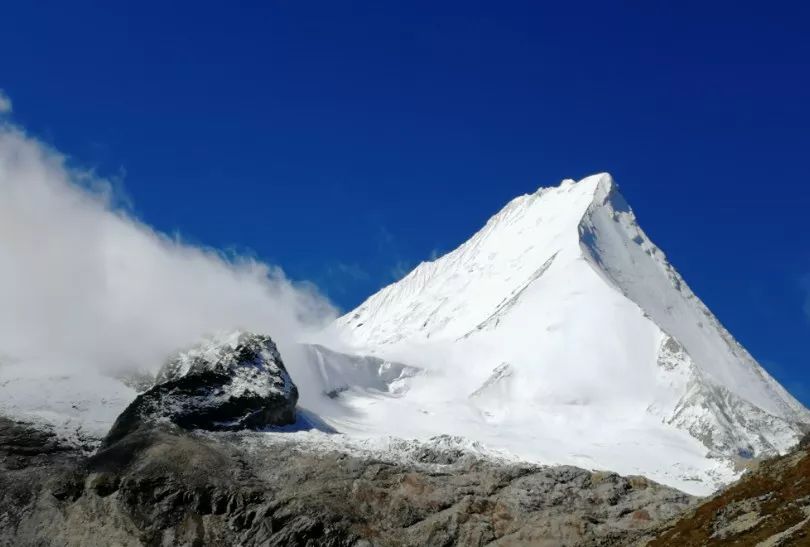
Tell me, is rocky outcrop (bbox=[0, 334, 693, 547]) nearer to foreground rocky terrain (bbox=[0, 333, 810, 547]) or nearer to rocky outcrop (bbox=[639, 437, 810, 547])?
foreground rocky terrain (bbox=[0, 333, 810, 547])

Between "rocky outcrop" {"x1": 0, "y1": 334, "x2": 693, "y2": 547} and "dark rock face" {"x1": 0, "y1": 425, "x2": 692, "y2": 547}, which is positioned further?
"rocky outcrop" {"x1": 0, "y1": 334, "x2": 693, "y2": 547}

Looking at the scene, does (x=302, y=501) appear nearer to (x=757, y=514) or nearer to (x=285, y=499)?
(x=285, y=499)

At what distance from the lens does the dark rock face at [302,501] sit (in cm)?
16688

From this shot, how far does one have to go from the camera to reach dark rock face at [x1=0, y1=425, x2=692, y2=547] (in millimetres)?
166875

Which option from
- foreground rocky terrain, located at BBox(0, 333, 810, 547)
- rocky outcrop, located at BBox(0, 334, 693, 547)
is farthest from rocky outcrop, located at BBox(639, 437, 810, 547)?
rocky outcrop, located at BBox(0, 334, 693, 547)

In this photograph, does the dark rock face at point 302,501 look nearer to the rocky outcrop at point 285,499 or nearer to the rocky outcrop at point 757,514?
the rocky outcrop at point 285,499

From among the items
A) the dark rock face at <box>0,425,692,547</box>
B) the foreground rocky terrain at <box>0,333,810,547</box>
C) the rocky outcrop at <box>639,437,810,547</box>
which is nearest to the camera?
the rocky outcrop at <box>639,437,810,547</box>

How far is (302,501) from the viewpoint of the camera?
175 m

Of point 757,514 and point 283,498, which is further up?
point 283,498

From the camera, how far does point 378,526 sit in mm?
171875

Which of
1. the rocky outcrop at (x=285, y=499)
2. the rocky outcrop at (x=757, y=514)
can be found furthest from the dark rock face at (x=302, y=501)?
the rocky outcrop at (x=757, y=514)

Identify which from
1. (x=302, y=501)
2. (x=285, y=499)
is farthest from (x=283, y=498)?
(x=302, y=501)

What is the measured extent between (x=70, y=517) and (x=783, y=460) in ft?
390

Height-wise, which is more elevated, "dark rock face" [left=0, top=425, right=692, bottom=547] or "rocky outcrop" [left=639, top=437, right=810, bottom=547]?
"dark rock face" [left=0, top=425, right=692, bottom=547]
